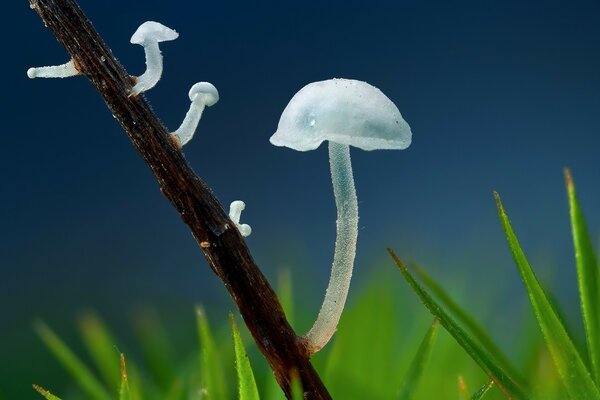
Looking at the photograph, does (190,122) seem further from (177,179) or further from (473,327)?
(473,327)

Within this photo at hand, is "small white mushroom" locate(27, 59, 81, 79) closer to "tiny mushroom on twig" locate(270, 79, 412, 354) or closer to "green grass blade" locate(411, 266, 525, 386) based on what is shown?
"tiny mushroom on twig" locate(270, 79, 412, 354)

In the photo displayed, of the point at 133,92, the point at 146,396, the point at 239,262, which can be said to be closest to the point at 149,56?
the point at 133,92

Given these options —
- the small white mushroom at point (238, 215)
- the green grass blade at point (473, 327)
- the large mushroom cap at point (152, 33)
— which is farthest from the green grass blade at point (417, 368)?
the large mushroom cap at point (152, 33)

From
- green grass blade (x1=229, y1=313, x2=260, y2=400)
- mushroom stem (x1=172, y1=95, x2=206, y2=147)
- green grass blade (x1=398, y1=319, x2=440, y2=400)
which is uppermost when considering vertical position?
mushroom stem (x1=172, y1=95, x2=206, y2=147)

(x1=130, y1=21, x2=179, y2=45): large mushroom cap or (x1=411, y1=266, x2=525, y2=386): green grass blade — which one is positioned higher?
(x1=130, y1=21, x2=179, y2=45): large mushroom cap

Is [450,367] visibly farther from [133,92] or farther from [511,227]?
[133,92]

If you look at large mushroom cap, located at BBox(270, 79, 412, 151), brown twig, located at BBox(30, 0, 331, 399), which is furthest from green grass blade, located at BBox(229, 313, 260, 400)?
large mushroom cap, located at BBox(270, 79, 412, 151)
